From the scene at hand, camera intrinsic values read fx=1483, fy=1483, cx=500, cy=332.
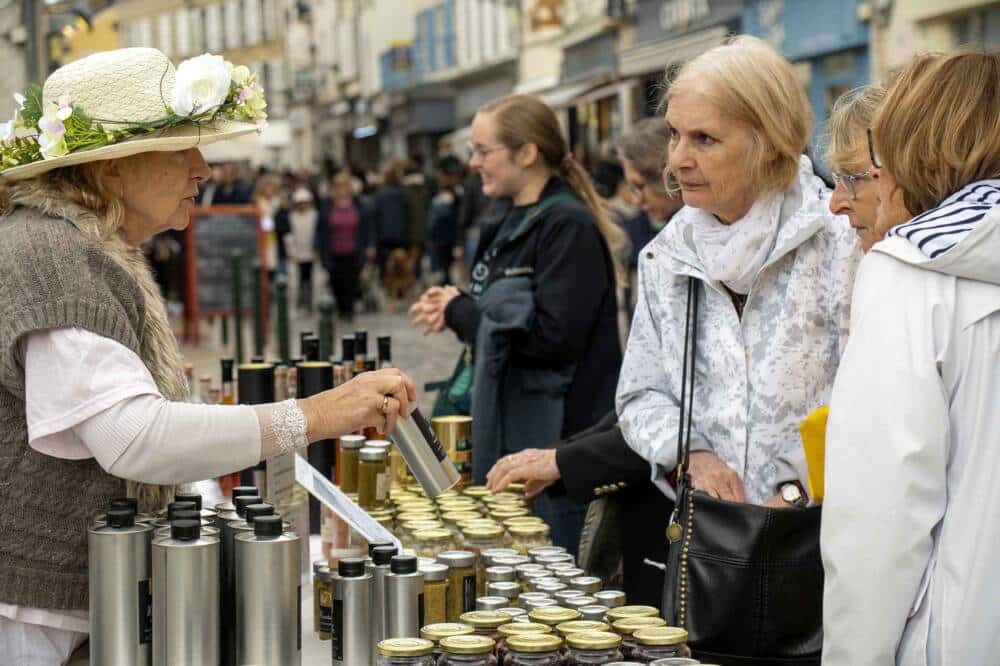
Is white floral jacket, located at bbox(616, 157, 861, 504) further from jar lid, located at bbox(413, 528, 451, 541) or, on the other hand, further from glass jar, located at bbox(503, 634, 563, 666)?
glass jar, located at bbox(503, 634, 563, 666)

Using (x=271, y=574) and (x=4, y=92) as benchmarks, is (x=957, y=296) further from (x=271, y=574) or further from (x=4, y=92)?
(x=4, y=92)

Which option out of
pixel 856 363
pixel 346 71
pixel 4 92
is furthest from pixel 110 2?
pixel 346 71

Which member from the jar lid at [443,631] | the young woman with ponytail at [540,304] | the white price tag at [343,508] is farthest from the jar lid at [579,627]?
the young woman with ponytail at [540,304]

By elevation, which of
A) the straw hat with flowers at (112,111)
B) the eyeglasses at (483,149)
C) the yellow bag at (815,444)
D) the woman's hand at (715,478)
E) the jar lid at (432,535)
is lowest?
the jar lid at (432,535)

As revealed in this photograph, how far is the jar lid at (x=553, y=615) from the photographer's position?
101 inches

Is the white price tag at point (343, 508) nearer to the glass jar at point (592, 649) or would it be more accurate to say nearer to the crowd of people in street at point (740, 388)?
the crowd of people in street at point (740, 388)

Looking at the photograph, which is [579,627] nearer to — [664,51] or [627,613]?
[627,613]

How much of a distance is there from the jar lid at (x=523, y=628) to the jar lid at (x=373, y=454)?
114 centimetres

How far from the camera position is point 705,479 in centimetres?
336

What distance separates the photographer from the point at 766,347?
3346 millimetres

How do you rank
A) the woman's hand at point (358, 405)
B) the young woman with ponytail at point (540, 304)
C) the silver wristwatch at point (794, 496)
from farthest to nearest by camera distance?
the young woman with ponytail at point (540, 304) → the silver wristwatch at point (794, 496) → the woman's hand at point (358, 405)

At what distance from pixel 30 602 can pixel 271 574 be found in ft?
1.64

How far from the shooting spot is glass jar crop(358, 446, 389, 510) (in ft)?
11.9

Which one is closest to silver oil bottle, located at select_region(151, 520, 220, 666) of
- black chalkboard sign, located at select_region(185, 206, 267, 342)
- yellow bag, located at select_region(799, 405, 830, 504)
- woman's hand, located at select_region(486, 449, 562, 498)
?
yellow bag, located at select_region(799, 405, 830, 504)
